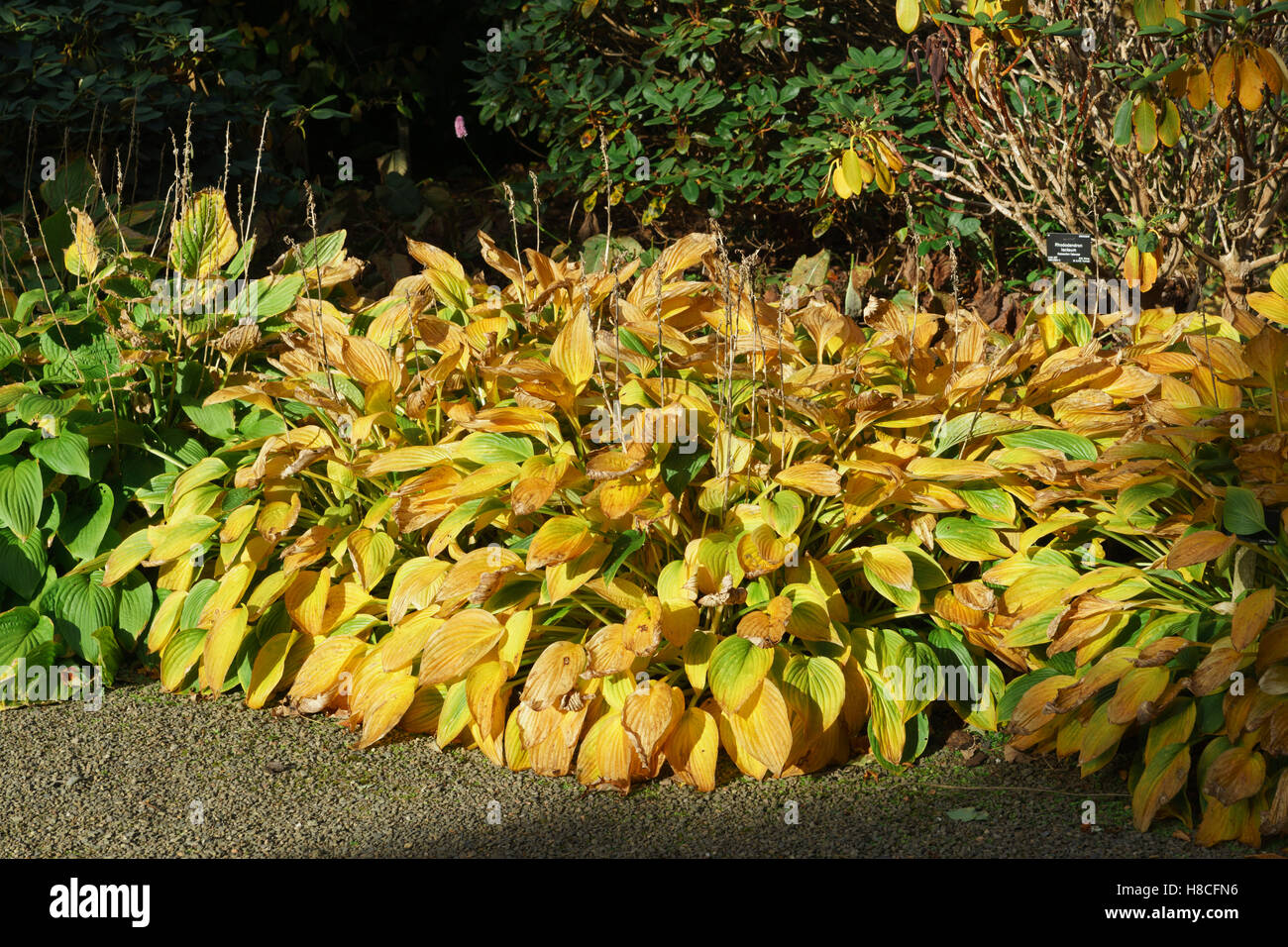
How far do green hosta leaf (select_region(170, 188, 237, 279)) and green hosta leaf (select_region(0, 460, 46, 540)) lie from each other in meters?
0.88

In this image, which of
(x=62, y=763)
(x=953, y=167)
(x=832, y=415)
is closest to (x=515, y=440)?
(x=832, y=415)

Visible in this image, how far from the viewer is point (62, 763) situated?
301 centimetres

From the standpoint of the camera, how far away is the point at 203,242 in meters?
4.00

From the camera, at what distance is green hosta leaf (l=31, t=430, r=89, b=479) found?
10.9 ft

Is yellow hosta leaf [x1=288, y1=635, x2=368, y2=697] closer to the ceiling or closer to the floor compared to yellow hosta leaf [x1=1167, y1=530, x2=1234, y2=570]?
closer to the floor

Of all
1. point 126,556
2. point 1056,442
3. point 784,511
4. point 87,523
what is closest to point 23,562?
point 87,523

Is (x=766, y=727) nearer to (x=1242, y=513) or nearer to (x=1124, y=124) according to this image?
(x=1242, y=513)

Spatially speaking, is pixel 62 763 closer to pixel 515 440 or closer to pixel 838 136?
pixel 515 440

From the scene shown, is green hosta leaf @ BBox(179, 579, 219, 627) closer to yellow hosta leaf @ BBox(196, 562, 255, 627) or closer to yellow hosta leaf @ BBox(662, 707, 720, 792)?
yellow hosta leaf @ BBox(196, 562, 255, 627)

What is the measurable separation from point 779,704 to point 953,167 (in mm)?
3251

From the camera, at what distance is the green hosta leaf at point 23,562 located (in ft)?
11.3

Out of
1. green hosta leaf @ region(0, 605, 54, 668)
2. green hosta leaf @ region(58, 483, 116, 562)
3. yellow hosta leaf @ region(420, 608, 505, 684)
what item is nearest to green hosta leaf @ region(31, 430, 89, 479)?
green hosta leaf @ region(58, 483, 116, 562)

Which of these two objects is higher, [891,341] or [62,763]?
[891,341]

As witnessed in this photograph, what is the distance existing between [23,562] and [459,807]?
153 centimetres
